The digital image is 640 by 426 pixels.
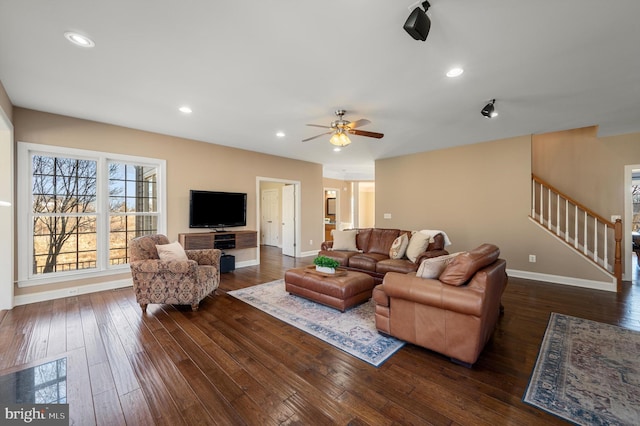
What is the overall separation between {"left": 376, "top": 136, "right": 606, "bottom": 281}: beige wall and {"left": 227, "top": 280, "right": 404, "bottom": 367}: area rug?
3333 mm

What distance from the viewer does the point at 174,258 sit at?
11.4 feet

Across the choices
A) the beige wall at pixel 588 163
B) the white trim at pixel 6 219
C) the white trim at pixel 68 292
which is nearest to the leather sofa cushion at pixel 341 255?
the white trim at pixel 68 292

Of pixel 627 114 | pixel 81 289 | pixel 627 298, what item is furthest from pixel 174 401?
pixel 627 114

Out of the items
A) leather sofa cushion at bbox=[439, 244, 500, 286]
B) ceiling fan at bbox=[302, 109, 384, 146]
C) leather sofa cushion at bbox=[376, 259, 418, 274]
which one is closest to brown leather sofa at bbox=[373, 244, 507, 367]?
leather sofa cushion at bbox=[439, 244, 500, 286]

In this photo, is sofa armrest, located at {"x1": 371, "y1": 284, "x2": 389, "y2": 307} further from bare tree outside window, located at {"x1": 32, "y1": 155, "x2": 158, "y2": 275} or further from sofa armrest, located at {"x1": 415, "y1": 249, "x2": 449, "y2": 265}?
bare tree outside window, located at {"x1": 32, "y1": 155, "x2": 158, "y2": 275}

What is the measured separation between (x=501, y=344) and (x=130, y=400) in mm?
3165

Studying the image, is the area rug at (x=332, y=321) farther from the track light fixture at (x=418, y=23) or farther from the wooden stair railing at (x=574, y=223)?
the wooden stair railing at (x=574, y=223)

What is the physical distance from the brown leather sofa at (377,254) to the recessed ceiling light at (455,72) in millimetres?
2451

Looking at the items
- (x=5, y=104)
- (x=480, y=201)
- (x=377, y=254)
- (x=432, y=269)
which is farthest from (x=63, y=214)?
(x=480, y=201)

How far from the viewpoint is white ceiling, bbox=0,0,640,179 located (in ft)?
6.18

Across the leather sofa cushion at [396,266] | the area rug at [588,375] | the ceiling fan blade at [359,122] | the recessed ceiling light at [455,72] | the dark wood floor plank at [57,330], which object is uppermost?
the recessed ceiling light at [455,72]

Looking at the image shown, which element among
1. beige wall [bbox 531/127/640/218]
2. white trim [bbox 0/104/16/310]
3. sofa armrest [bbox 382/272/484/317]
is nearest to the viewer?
sofa armrest [bbox 382/272/484/317]

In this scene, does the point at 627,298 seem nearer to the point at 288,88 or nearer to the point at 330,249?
the point at 330,249

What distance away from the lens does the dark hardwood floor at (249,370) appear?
166 centimetres
